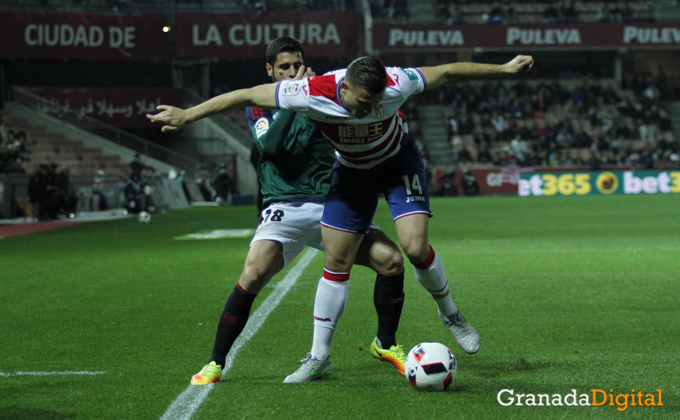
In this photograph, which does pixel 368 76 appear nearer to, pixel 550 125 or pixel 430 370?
pixel 430 370

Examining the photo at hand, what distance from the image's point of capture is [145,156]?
32.0 m

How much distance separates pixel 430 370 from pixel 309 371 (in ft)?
2.34

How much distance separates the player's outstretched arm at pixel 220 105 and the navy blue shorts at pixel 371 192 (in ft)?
2.49

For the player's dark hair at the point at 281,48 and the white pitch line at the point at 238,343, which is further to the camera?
the player's dark hair at the point at 281,48

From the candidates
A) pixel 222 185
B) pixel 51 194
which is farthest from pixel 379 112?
pixel 222 185

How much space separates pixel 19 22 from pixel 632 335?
32510 millimetres

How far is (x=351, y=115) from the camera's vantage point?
3.98m

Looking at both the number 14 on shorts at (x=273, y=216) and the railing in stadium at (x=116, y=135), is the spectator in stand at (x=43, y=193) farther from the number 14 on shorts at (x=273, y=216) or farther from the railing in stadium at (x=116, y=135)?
the number 14 on shorts at (x=273, y=216)

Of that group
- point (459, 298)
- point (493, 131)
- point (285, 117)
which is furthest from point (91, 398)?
point (493, 131)

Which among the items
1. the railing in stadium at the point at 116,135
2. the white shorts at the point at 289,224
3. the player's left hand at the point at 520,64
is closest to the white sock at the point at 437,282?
the white shorts at the point at 289,224

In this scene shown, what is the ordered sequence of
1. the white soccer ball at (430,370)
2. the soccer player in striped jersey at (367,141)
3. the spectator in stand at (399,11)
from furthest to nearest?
the spectator in stand at (399,11)
the white soccer ball at (430,370)
the soccer player in striped jersey at (367,141)

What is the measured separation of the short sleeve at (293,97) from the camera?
3.90m

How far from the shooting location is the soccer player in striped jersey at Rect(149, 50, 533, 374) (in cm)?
388

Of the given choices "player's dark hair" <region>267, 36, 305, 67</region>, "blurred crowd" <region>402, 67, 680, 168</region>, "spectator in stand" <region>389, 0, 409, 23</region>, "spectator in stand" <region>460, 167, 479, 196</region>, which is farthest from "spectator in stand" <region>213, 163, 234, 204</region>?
"player's dark hair" <region>267, 36, 305, 67</region>
